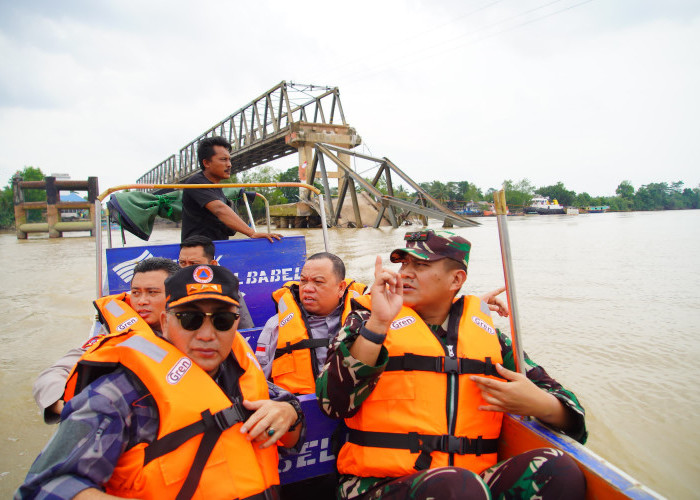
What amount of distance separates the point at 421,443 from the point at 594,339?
3.18 metres

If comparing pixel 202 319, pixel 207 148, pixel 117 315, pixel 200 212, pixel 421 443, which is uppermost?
pixel 207 148

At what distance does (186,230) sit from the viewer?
3.41m

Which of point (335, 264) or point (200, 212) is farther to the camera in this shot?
point (200, 212)

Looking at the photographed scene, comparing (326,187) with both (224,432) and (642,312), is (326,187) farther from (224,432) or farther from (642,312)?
(224,432)

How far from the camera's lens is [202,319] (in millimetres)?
1246

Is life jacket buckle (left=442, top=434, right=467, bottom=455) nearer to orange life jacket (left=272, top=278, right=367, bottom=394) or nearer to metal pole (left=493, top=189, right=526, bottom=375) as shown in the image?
metal pole (left=493, top=189, right=526, bottom=375)

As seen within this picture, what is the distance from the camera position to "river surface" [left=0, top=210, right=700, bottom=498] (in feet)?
7.55

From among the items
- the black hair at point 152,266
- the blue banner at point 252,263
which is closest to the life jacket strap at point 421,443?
the black hair at point 152,266

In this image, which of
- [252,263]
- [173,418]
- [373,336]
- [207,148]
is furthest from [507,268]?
[207,148]

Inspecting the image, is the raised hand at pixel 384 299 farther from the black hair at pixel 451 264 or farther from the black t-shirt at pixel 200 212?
the black t-shirt at pixel 200 212

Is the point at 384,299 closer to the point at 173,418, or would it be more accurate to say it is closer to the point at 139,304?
the point at 173,418

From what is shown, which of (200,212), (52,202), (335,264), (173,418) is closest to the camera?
(173,418)

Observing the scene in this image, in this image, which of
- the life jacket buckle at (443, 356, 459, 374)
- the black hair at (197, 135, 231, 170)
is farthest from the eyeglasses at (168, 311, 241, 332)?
the black hair at (197, 135, 231, 170)

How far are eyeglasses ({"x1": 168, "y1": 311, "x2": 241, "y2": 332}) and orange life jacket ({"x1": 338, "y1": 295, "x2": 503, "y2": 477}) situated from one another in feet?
1.73
